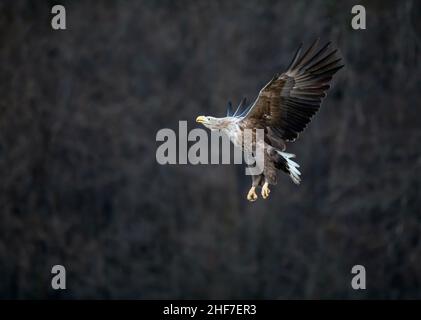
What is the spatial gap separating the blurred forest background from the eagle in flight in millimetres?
8741

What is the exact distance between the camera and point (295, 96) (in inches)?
413

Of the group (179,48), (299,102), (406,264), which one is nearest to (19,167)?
(179,48)

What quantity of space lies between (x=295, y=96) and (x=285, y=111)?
8.3 inches

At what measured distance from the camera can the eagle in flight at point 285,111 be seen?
1035 cm

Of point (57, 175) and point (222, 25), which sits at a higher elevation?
point (222, 25)

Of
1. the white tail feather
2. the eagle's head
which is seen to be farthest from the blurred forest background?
the eagle's head

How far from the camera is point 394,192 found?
1916 cm

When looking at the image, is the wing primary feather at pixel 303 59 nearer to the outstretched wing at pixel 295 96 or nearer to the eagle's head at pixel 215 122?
the outstretched wing at pixel 295 96

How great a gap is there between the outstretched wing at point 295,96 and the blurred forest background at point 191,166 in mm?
8730

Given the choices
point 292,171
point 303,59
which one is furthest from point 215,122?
point 303,59

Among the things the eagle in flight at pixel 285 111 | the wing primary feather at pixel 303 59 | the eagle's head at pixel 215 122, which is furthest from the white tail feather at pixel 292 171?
the wing primary feather at pixel 303 59
